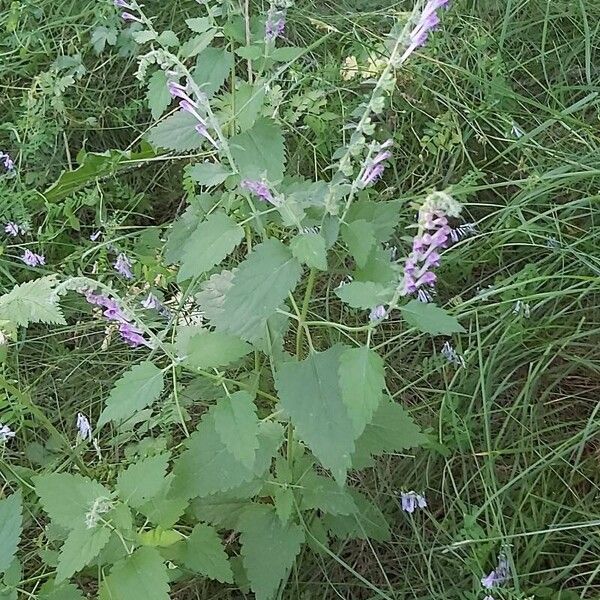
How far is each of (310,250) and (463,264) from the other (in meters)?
0.78

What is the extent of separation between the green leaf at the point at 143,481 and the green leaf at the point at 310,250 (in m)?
0.33

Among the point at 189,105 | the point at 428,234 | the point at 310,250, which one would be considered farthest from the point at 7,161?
the point at 428,234

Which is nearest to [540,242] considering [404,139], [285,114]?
[404,139]

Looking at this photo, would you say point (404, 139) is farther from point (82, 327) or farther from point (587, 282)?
point (82, 327)

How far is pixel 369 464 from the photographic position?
120cm

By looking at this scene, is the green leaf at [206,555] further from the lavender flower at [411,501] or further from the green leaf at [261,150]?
the green leaf at [261,150]

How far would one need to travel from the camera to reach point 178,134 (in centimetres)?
122

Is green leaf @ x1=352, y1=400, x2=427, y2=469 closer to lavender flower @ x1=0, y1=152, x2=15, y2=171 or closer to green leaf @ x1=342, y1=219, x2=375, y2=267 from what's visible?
green leaf @ x1=342, y1=219, x2=375, y2=267

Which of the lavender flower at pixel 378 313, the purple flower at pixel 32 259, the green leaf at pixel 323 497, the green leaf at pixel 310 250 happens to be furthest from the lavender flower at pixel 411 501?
the purple flower at pixel 32 259

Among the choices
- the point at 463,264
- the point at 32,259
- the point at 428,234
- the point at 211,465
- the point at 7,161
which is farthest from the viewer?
the point at 7,161

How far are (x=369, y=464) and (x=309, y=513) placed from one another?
0.19m

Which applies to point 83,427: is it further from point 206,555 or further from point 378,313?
point 378,313

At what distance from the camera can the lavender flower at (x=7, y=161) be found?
204cm

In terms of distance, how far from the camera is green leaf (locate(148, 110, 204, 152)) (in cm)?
121
